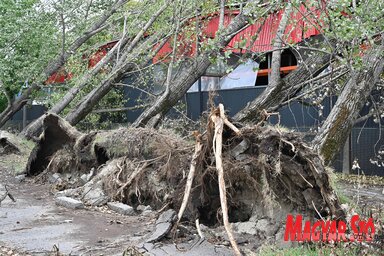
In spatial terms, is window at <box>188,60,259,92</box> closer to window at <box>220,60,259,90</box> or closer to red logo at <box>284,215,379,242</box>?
window at <box>220,60,259,90</box>

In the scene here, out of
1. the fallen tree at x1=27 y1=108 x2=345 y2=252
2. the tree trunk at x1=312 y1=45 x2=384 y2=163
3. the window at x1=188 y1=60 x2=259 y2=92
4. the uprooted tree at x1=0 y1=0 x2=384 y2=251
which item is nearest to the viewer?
the fallen tree at x1=27 y1=108 x2=345 y2=252

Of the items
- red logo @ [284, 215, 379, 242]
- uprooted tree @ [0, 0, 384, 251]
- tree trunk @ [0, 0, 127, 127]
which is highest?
tree trunk @ [0, 0, 127, 127]

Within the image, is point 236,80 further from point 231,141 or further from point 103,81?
point 231,141

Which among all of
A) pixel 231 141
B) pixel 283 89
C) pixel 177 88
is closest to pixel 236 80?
pixel 177 88

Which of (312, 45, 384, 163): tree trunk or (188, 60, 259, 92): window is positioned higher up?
(188, 60, 259, 92): window

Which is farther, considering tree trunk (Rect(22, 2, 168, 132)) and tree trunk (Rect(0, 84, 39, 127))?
tree trunk (Rect(0, 84, 39, 127))

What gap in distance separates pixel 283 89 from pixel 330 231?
18.9 ft

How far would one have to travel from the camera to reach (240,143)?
7.34 meters

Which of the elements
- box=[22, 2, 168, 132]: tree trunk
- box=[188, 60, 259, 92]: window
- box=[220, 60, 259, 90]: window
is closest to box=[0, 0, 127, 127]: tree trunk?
box=[22, 2, 168, 132]: tree trunk

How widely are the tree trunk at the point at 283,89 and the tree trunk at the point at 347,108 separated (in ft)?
5.61

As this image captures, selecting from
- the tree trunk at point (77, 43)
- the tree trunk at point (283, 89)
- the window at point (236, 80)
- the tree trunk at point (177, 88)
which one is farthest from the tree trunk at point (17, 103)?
the tree trunk at point (283, 89)

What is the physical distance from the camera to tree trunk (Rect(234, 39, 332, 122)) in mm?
11102

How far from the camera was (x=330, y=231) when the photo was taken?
583 centimetres

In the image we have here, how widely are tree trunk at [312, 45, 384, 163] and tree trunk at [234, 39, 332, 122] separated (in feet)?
5.61
